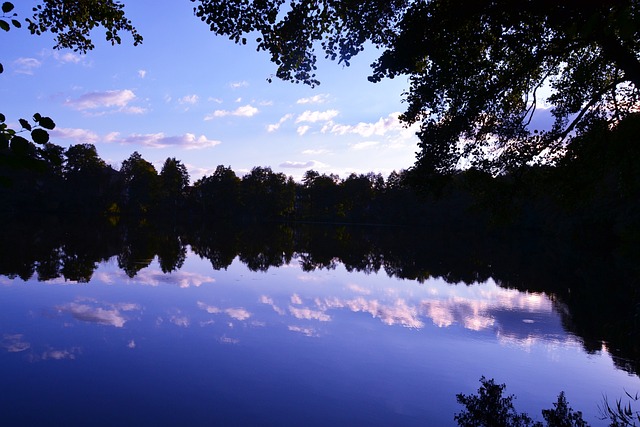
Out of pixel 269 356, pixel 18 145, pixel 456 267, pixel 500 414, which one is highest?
pixel 18 145

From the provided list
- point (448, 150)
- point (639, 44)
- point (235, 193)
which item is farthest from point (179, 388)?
point (235, 193)

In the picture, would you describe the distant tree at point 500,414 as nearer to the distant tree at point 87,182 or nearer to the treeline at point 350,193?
the treeline at point 350,193

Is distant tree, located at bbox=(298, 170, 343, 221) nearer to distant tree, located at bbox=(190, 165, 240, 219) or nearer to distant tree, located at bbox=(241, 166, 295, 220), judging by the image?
distant tree, located at bbox=(241, 166, 295, 220)

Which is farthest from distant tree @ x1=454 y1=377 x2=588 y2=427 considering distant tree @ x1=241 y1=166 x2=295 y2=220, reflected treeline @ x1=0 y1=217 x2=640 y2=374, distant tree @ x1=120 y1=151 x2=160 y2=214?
distant tree @ x1=241 y1=166 x2=295 y2=220

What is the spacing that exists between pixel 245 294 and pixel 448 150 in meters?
9.87

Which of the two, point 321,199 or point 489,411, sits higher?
point 321,199

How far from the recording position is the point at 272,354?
1037cm

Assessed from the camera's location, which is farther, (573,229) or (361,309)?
(573,229)

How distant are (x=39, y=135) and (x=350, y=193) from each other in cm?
11376

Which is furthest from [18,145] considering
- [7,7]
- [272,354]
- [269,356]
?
[272,354]

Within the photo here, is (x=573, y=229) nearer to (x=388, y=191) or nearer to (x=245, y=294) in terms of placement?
(x=245, y=294)

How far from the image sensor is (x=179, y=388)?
814 centimetres

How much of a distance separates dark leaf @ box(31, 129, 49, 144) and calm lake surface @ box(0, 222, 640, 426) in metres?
5.71

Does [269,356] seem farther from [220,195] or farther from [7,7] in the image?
[220,195]
